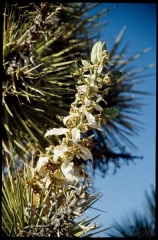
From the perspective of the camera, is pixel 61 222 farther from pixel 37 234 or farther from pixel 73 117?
pixel 73 117

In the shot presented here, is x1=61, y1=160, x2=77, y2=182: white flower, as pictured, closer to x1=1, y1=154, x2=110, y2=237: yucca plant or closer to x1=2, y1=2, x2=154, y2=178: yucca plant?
x1=1, y1=154, x2=110, y2=237: yucca plant

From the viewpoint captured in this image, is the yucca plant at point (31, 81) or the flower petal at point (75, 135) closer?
the flower petal at point (75, 135)

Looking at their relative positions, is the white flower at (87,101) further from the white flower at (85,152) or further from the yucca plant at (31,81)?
the yucca plant at (31,81)

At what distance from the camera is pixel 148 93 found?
2.62 metres

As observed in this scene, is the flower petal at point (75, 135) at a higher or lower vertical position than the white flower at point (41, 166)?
higher

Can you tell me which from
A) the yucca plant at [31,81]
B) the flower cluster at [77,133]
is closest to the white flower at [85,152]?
the flower cluster at [77,133]

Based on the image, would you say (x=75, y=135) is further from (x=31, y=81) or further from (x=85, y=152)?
(x=31, y=81)

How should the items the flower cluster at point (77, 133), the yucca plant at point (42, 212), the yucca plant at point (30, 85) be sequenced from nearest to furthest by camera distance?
the yucca plant at point (42, 212)
the flower cluster at point (77, 133)
the yucca plant at point (30, 85)

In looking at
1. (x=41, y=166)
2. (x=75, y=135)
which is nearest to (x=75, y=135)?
(x=75, y=135)

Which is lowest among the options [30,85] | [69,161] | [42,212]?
[42,212]

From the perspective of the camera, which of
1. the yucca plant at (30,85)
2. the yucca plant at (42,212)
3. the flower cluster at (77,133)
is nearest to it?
the yucca plant at (42,212)

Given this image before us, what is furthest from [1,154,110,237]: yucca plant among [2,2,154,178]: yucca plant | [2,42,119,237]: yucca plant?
[2,2,154,178]: yucca plant

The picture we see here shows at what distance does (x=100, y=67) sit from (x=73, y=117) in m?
0.13

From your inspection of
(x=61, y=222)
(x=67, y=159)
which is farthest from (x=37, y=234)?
(x=67, y=159)
